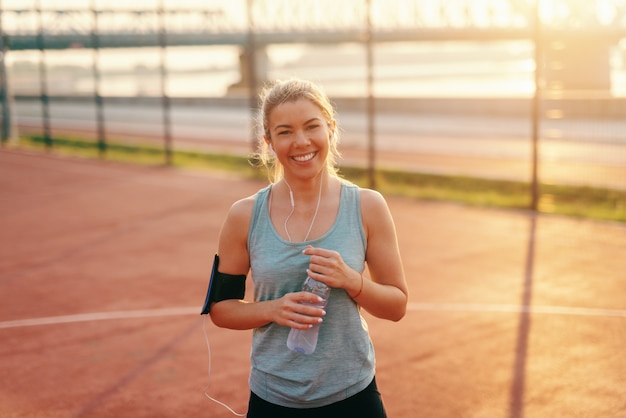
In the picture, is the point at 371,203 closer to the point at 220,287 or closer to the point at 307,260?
the point at 307,260

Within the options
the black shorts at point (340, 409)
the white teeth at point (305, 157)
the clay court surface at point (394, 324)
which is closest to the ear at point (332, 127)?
the white teeth at point (305, 157)

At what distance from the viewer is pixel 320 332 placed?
122 inches

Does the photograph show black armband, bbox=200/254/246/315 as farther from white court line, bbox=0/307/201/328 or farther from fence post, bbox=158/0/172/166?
fence post, bbox=158/0/172/166

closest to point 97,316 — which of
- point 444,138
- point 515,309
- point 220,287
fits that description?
point 515,309

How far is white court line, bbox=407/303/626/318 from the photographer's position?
24.5 feet

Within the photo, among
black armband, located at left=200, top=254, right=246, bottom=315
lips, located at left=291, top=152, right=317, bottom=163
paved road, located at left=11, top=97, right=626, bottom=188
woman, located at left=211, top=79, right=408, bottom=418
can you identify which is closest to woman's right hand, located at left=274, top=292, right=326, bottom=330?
woman, located at left=211, top=79, right=408, bottom=418

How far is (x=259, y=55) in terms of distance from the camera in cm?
7100

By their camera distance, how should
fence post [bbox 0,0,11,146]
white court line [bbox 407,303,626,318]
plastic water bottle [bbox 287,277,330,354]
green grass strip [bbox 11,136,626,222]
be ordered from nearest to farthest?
plastic water bottle [bbox 287,277,330,354]
white court line [bbox 407,303,626,318]
green grass strip [bbox 11,136,626,222]
fence post [bbox 0,0,11,146]

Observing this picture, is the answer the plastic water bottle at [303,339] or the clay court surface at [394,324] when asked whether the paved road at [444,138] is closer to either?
the clay court surface at [394,324]

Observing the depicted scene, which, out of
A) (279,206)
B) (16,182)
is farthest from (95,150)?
(279,206)

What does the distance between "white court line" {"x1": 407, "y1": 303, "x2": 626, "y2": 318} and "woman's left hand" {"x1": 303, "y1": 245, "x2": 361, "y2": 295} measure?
486 centimetres

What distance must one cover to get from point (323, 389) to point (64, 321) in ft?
16.5

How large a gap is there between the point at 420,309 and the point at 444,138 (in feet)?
60.3

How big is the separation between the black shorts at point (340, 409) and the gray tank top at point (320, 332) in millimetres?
19
